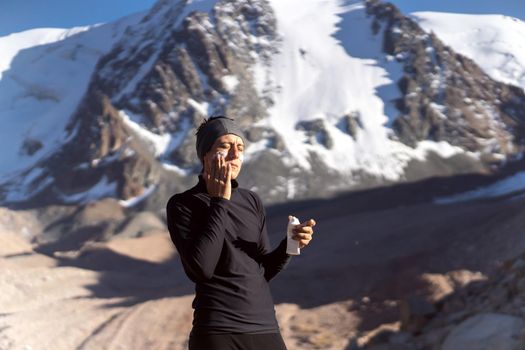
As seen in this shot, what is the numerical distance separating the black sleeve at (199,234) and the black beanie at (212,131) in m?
0.19

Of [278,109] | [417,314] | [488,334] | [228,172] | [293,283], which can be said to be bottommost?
[278,109]

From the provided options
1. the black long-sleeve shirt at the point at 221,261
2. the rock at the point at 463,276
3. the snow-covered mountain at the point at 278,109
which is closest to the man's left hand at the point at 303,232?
the black long-sleeve shirt at the point at 221,261

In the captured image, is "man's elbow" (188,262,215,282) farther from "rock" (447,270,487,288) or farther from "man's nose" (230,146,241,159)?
"rock" (447,270,487,288)

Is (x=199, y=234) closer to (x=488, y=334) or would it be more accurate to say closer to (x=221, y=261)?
(x=221, y=261)

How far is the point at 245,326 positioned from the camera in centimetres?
171

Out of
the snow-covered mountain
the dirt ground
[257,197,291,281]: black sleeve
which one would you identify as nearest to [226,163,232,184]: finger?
[257,197,291,281]: black sleeve

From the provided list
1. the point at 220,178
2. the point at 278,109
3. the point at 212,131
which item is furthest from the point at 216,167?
the point at 278,109

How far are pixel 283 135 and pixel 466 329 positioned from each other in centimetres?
1947

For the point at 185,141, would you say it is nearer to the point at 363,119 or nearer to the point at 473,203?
the point at 363,119

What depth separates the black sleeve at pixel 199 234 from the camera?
1644 millimetres

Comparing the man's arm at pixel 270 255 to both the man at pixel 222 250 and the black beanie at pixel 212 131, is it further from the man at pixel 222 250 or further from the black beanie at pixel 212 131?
the black beanie at pixel 212 131

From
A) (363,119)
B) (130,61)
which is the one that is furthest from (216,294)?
(130,61)

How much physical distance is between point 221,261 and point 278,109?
25117 mm

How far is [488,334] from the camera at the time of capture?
5258 mm
